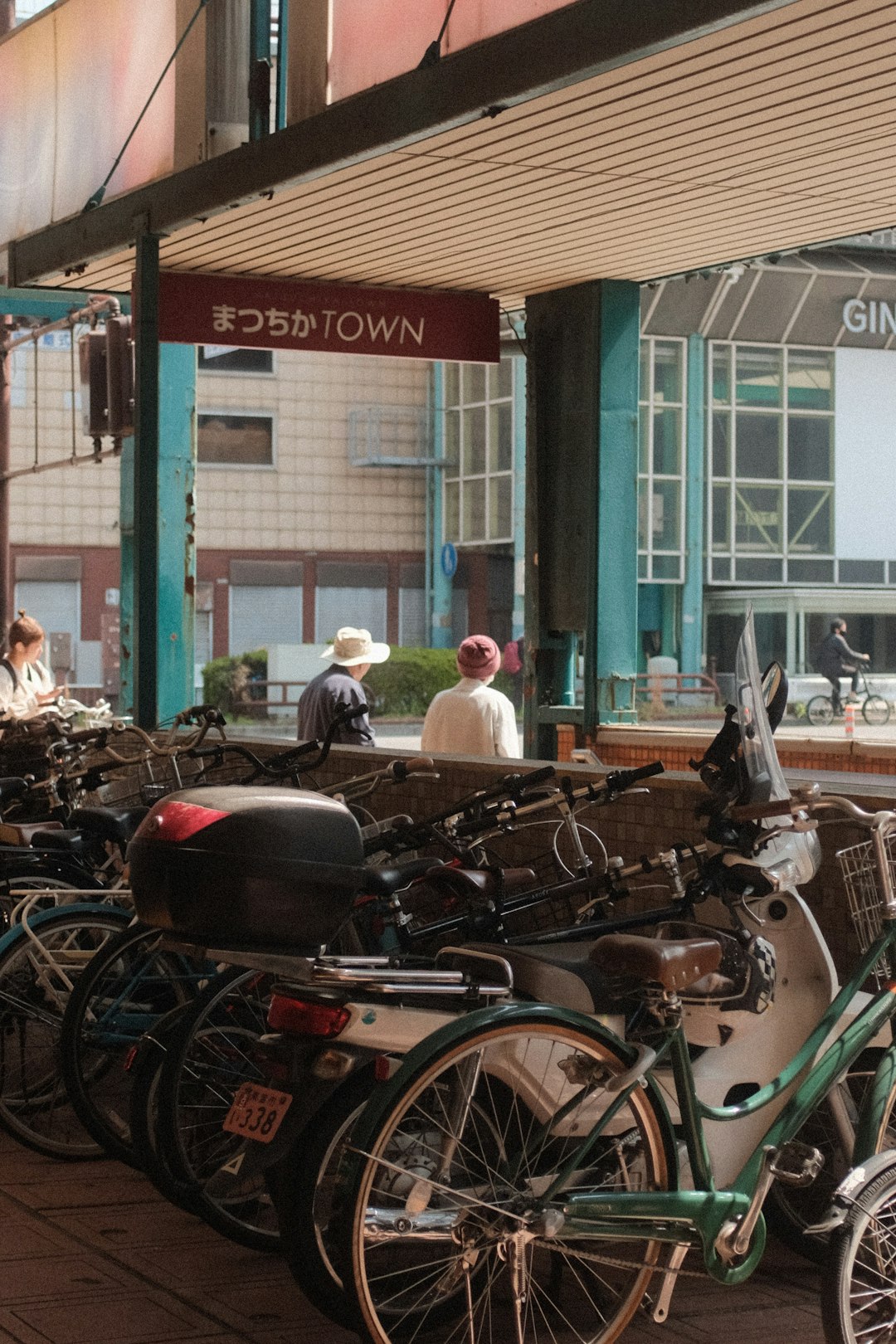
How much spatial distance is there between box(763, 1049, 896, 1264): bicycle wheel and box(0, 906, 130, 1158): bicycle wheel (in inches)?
88.5

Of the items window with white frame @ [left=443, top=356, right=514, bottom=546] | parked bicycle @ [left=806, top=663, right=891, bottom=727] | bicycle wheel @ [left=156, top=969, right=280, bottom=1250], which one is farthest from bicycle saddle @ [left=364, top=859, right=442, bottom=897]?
window with white frame @ [left=443, top=356, right=514, bottom=546]

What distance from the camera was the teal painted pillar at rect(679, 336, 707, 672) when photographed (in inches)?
1516

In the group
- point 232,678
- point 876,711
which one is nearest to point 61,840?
point 876,711

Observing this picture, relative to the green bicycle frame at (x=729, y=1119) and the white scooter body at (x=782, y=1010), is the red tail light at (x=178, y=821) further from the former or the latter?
the white scooter body at (x=782, y=1010)

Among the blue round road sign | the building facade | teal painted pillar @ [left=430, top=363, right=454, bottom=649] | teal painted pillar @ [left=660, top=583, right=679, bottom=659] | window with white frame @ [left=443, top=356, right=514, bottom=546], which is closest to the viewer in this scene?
the building facade

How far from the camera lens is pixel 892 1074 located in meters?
3.95

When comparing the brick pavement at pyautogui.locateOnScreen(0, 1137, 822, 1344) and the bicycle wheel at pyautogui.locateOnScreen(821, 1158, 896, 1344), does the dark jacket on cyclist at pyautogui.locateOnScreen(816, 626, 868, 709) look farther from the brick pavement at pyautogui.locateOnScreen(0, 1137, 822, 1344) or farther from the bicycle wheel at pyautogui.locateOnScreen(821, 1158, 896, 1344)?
the bicycle wheel at pyautogui.locateOnScreen(821, 1158, 896, 1344)

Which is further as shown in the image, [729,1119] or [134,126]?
[134,126]

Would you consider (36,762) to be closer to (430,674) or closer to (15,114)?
(15,114)

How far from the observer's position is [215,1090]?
486 centimetres

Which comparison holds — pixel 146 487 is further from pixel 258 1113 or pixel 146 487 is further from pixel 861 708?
pixel 861 708

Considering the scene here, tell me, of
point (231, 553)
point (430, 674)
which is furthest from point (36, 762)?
point (231, 553)

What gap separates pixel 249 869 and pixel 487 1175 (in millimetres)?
764

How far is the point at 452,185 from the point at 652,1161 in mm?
5318
